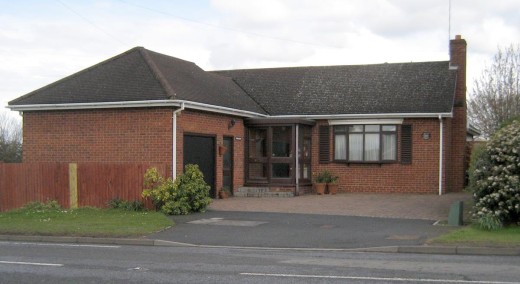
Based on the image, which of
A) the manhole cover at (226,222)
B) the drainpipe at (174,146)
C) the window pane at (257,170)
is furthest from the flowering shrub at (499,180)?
the window pane at (257,170)

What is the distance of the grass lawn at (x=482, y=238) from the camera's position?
13.5 m

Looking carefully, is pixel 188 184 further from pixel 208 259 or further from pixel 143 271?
pixel 143 271

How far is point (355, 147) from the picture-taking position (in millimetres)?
26875

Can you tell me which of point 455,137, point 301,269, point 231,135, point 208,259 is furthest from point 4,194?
point 455,137

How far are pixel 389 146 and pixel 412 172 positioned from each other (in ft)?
4.45

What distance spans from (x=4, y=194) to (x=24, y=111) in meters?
3.27

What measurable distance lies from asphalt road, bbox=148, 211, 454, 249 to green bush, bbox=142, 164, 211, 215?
558 mm

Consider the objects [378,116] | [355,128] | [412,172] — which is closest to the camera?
[378,116]

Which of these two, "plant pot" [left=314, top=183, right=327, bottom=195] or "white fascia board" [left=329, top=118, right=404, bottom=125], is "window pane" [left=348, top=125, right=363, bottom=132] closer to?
"white fascia board" [left=329, top=118, right=404, bottom=125]

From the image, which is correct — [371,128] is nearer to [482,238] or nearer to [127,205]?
[127,205]

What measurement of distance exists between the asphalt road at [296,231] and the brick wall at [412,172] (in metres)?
7.76

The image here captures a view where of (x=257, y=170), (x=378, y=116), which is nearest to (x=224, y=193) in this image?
(x=257, y=170)

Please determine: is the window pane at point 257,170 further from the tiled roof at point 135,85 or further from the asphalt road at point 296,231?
the asphalt road at point 296,231

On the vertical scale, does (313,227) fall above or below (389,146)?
below
